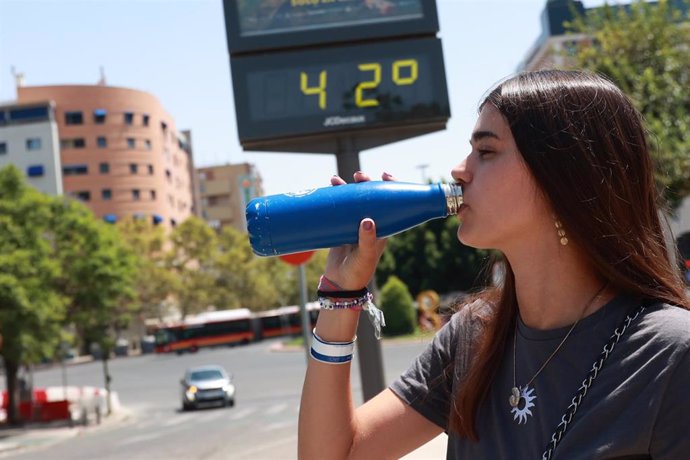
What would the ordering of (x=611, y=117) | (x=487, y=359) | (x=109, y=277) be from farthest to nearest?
(x=109, y=277)
(x=487, y=359)
(x=611, y=117)

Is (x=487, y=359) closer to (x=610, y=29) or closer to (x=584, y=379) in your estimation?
(x=584, y=379)

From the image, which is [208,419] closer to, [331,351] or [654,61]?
[654,61]

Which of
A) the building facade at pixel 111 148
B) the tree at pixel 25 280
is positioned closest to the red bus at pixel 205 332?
the building facade at pixel 111 148

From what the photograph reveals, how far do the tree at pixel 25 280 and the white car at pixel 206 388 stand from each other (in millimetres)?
4510

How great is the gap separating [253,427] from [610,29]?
1265cm

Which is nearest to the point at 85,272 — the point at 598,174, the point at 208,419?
the point at 208,419

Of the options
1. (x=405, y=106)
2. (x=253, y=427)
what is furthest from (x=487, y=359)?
(x=253, y=427)

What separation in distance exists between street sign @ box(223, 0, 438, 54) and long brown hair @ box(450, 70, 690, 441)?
3870mm

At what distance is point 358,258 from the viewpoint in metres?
2.21

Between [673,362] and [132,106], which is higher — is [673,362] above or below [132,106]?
below

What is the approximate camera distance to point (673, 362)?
5.77ft

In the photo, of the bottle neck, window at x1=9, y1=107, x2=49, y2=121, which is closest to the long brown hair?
the bottle neck

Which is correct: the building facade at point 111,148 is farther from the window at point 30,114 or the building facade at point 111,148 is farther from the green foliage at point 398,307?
the green foliage at point 398,307

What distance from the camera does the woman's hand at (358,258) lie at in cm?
217
